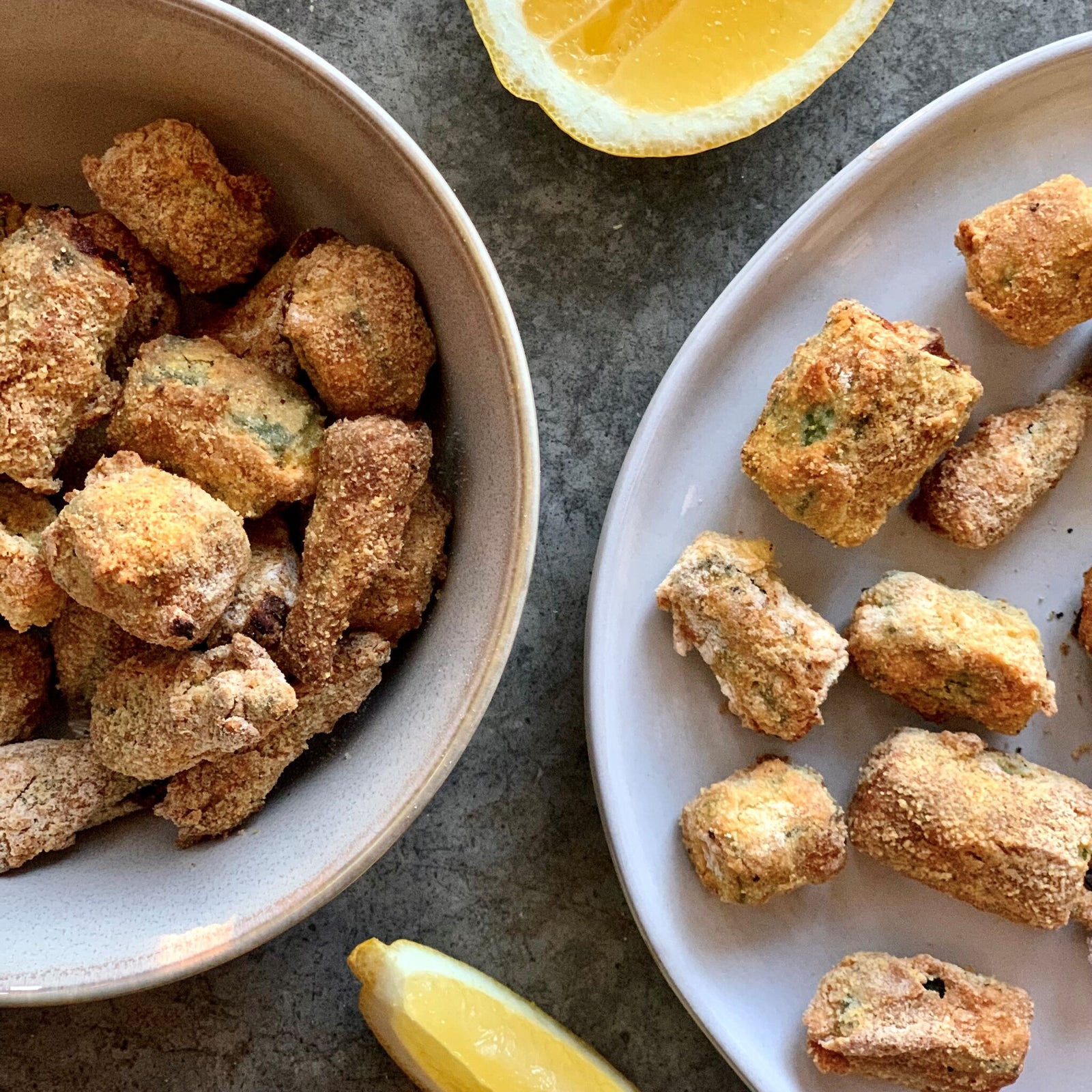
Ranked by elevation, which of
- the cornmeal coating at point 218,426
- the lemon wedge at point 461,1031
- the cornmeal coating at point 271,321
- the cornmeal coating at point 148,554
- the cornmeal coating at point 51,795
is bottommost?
the lemon wedge at point 461,1031

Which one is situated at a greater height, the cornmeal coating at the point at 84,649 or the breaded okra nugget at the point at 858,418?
the breaded okra nugget at the point at 858,418

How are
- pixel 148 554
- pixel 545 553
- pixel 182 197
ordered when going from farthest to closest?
1. pixel 545 553
2. pixel 182 197
3. pixel 148 554

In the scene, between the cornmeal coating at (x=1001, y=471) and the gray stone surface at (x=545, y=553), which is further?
the gray stone surface at (x=545, y=553)

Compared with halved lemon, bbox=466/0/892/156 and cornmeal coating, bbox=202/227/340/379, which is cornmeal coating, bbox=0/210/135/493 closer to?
cornmeal coating, bbox=202/227/340/379

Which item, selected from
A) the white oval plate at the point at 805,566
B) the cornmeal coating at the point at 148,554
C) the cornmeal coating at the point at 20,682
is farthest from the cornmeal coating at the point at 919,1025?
the cornmeal coating at the point at 20,682

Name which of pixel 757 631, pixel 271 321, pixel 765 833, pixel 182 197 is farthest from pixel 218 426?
pixel 765 833

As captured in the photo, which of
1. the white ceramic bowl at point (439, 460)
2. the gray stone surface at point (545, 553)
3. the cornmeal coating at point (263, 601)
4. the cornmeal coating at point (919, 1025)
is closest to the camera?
the white ceramic bowl at point (439, 460)

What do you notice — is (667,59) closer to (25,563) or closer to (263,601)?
(263,601)

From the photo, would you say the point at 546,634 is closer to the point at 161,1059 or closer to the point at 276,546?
the point at 276,546

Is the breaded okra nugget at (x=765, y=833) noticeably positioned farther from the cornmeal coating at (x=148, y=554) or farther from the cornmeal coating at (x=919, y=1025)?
the cornmeal coating at (x=148, y=554)
